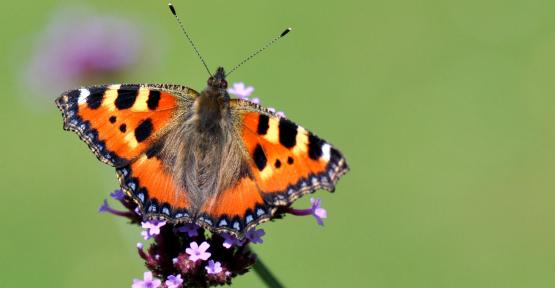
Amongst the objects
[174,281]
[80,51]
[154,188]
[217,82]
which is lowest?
[174,281]

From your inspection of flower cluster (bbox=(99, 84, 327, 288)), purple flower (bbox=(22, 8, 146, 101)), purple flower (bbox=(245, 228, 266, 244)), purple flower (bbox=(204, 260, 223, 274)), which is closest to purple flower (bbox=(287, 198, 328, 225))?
flower cluster (bbox=(99, 84, 327, 288))

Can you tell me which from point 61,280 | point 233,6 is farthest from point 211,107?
point 233,6

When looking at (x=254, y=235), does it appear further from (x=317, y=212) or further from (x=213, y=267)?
(x=317, y=212)

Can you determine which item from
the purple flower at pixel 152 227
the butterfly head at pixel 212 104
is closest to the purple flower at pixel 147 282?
the purple flower at pixel 152 227

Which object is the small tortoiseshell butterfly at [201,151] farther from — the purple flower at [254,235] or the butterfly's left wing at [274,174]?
the purple flower at [254,235]

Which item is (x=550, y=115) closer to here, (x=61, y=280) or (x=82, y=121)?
(x=61, y=280)

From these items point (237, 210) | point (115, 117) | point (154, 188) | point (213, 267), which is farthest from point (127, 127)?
point (213, 267)

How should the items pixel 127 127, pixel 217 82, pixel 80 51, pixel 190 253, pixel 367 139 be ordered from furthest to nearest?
1. pixel 367 139
2. pixel 80 51
3. pixel 217 82
4. pixel 127 127
5. pixel 190 253
